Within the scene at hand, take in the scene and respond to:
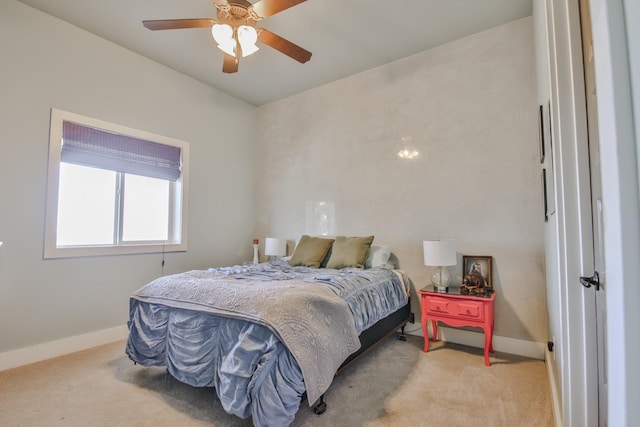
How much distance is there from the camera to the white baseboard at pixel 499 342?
271 centimetres

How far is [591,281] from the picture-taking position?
3.74 ft

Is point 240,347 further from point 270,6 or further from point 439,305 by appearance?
point 270,6

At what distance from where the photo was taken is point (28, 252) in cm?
271

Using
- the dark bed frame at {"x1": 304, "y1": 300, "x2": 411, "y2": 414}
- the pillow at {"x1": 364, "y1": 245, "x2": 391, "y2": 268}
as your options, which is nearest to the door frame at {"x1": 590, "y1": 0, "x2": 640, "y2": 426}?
the dark bed frame at {"x1": 304, "y1": 300, "x2": 411, "y2": 414}

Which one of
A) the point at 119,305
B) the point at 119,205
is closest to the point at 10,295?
the point at 119,305

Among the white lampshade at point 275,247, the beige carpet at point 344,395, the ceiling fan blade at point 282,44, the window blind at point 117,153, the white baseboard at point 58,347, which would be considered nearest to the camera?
the beige carpet at point 344,395

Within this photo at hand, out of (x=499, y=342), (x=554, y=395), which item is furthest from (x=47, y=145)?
(x=499, y=342)

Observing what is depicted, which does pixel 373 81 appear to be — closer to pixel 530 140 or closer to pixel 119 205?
pixel 530 140

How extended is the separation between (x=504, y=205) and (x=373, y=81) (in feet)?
6.84

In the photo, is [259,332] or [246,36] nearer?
[259,332]

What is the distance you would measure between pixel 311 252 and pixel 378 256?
2.52 feet

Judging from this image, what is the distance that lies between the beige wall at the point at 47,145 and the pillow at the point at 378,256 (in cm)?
217

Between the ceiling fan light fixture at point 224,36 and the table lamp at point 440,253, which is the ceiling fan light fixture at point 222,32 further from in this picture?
the table lamp at point 440,253

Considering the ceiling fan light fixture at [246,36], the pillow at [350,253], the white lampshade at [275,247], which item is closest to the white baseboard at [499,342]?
the pillow at [350,253]
